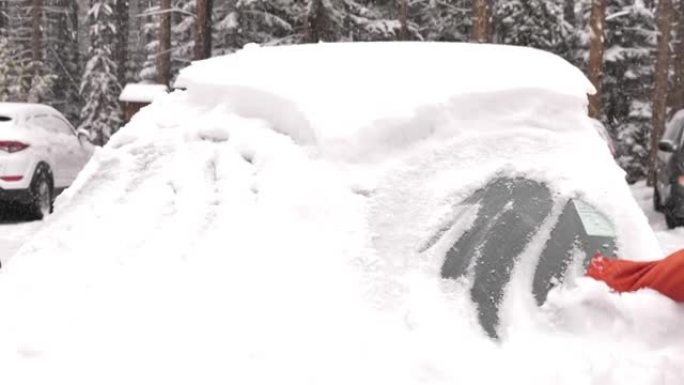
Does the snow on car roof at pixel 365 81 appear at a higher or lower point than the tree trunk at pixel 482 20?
higher

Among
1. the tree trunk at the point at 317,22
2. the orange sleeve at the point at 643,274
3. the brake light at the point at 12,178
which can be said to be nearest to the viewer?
the orange sleeve at the point at 643,274

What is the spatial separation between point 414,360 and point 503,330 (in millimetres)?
350

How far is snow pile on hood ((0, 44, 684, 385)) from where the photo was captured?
2.09 meters

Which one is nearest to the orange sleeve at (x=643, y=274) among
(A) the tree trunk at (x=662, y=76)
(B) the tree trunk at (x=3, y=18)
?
(A) the tree trunk at (x=662, y=76)

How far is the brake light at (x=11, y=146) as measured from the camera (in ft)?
36.1

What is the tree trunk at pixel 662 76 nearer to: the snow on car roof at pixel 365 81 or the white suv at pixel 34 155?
the white suv at pixel 34 155

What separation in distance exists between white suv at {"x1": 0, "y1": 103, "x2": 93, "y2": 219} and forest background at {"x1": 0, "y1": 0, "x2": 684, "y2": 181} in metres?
8.22

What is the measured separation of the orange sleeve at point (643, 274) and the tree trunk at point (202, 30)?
1839 centimetres

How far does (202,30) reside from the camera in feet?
65.7

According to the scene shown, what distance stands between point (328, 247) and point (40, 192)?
1029 cm

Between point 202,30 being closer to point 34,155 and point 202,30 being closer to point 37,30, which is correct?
point 34,155

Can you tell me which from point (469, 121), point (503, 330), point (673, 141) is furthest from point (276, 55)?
point (673, 141)

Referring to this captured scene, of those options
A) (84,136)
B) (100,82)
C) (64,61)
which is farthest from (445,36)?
(84,136)

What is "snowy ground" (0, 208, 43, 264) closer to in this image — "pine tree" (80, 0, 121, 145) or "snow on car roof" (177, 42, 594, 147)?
"snow on car roof" (177, 42, 594, 147)
